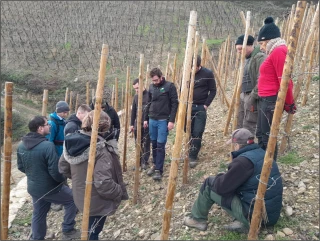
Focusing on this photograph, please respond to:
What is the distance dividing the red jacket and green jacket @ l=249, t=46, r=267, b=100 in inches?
10.3

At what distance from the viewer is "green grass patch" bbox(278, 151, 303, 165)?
398cm

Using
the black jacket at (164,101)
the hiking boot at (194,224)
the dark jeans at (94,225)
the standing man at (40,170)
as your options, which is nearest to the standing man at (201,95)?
the black jacket at (164,101)

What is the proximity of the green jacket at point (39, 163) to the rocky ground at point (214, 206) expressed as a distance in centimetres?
102

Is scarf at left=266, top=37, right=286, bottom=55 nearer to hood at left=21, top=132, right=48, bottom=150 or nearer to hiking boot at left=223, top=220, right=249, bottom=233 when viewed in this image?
hiking boot at left=223, top=220, right=249, bottom=233

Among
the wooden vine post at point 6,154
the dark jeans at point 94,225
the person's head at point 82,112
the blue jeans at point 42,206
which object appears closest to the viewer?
the wooden vine post at point 6,154

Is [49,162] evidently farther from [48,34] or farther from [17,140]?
[48,34]

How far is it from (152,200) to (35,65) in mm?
19457

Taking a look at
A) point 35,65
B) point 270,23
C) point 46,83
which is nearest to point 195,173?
point 270,23

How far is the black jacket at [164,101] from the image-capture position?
4305mm

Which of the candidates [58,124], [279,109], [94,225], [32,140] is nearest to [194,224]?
[94,225]

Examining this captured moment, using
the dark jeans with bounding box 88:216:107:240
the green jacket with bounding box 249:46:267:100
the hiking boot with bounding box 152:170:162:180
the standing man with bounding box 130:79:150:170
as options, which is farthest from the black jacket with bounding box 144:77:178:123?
the dark jeans with bounding box 88:216:107:240

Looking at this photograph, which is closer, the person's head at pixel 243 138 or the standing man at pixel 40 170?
the person's head at pixel 243 138

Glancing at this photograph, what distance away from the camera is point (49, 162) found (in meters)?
3.25

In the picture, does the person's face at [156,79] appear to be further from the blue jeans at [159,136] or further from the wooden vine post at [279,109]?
the wooden vine post at [279,109]
